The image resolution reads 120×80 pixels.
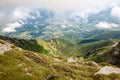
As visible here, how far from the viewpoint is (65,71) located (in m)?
94.5

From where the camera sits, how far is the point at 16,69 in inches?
3105

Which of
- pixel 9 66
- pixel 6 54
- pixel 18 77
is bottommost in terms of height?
pixel 18 77

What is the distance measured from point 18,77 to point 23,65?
1155 centimetres

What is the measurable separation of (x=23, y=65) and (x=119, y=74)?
40157 mm

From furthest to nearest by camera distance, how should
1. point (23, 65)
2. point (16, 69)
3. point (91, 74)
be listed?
point (91, 74)
point (23, 65)
point (16, 69)

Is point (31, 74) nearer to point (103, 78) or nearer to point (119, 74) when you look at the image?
point (103, 78)

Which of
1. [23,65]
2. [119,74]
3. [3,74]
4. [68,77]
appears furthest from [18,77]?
[119,74]

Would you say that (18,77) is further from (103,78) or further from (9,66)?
(103,78)

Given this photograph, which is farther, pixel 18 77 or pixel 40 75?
pixel 40 75

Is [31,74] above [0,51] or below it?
below

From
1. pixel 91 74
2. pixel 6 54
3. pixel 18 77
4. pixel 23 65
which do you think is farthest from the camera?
pixel 91 74

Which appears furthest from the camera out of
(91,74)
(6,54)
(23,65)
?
(91,74)

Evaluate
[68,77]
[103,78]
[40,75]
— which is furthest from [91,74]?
[40,75]

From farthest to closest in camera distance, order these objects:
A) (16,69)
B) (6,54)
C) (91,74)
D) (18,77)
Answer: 1. (91,74)
2. (6,54)
3. (16,69)
4. (18,77)
